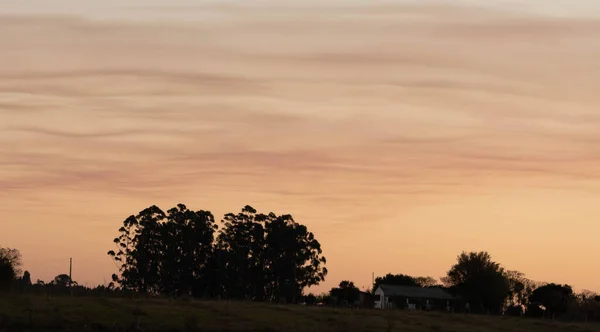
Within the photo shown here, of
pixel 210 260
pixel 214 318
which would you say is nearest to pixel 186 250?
pixel 210 260

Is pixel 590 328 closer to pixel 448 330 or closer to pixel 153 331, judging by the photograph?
pixel 448 330

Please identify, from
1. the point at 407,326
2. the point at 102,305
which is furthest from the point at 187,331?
the point at 407,326

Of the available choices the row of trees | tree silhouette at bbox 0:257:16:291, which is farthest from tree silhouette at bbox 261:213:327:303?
tree silhouette at bbox 0:257:16:291

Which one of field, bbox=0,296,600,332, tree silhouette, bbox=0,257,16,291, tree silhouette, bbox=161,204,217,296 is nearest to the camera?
field, bbox=0,296,600,332

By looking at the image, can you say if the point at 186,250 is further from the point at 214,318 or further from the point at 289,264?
the point at 214,318

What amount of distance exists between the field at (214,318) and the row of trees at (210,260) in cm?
4452

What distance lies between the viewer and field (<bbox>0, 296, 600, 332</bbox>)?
114 m

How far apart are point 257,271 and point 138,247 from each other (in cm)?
2365

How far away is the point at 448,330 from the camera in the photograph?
13325 cm

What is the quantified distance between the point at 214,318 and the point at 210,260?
6701 centimetres

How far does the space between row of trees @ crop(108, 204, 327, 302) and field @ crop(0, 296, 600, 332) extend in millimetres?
44517

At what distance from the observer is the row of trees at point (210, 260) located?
189 m

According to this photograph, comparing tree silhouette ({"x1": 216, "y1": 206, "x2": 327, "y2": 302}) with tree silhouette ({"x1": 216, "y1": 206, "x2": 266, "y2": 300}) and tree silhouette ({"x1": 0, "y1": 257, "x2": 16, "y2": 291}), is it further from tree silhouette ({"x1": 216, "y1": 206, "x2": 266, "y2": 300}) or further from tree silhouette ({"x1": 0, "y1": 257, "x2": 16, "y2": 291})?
tree silhouette ({"x1": 0, "y1": 257, "x2": 16, "y2": 291})

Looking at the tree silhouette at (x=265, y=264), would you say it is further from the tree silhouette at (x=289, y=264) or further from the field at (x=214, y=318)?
the field at (x=214, y=318)
